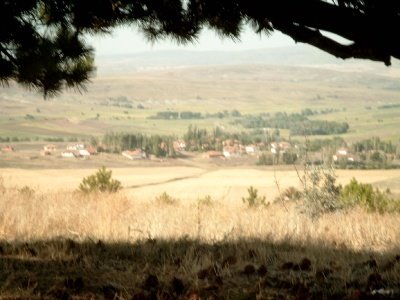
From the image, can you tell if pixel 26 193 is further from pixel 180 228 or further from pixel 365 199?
pixel 365 199

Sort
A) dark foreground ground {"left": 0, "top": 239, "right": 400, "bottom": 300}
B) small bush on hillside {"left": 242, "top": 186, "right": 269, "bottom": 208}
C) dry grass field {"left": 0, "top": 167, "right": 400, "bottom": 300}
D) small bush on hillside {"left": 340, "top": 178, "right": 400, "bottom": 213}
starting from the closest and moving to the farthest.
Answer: dark foreground ground {"left": 0, "top": 239, "right": 400, "bottom": 300} < dry grass field {"left": 0, "top": 167, "right": 400, "bottom": 300} < small bush on hillside {"left": 340, "top": 178, "right": 400, "bottom": 213} < small bush on hillside {"left": 242, "top": 186, "right": 269, "bottom": 208}

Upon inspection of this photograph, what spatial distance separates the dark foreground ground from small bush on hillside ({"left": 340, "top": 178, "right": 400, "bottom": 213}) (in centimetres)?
582

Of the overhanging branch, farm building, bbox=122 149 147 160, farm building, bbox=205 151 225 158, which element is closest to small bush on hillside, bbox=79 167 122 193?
the overhanging branch

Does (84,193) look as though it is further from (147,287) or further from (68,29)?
(147,287)

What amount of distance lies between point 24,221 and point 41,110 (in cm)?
17164

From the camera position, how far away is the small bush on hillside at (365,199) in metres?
11.7

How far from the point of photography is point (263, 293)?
4.18 m

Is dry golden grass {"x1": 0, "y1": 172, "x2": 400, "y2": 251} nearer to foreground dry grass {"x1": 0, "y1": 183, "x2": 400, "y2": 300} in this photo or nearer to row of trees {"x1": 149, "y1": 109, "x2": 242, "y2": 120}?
foreground dry grass {"x1": 0, "y1": 183, "x2": 400, "y2": 300}

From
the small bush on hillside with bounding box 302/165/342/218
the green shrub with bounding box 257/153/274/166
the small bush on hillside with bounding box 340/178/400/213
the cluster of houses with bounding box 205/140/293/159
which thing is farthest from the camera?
the cluster of houses with bounding box 205/140/293/159

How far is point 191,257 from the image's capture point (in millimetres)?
5363

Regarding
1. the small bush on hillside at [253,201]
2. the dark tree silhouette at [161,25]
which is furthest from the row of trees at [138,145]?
the dark tree silhouette at [161,25]

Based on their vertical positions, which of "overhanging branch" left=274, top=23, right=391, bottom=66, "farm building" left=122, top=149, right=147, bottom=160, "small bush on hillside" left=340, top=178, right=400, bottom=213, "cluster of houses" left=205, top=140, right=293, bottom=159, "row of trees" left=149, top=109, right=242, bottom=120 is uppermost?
"row of trees" left=149, top=109, right=242, bottom=120

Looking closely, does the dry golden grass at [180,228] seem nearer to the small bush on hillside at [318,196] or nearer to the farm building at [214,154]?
the small bush on hillside at [318,196]

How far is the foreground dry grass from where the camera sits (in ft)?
13.8
